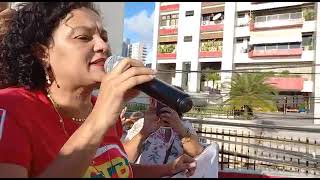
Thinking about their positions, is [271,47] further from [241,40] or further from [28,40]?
[28,40]

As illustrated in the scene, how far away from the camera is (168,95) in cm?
88

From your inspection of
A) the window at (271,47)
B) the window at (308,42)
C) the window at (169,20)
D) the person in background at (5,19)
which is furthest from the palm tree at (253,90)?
the person in background at (5,19)

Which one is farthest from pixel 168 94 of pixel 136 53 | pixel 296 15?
pixel 296 15

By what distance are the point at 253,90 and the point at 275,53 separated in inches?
264

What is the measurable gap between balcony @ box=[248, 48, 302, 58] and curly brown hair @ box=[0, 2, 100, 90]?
23.8 metres

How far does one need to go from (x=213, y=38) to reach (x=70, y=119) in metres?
27.8

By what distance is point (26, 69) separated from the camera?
117 centimetres

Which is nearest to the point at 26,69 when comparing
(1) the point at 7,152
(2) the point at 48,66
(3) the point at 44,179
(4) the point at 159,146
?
(2) the point at 48,66

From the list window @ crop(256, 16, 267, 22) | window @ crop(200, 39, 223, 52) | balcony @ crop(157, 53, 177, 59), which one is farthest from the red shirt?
balcony @ crop(157, 53, 177, 59)

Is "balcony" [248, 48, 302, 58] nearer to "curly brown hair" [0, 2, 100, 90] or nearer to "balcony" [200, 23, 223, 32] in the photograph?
"balcony" [200, 23, 223, 32]

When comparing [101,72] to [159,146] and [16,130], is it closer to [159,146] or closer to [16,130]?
[16,130]

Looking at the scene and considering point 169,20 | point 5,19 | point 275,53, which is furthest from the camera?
point 169,20

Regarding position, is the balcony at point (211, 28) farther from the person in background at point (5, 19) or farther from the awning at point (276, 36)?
the person in background at point (5, 19)

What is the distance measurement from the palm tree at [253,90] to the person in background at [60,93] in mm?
15521
